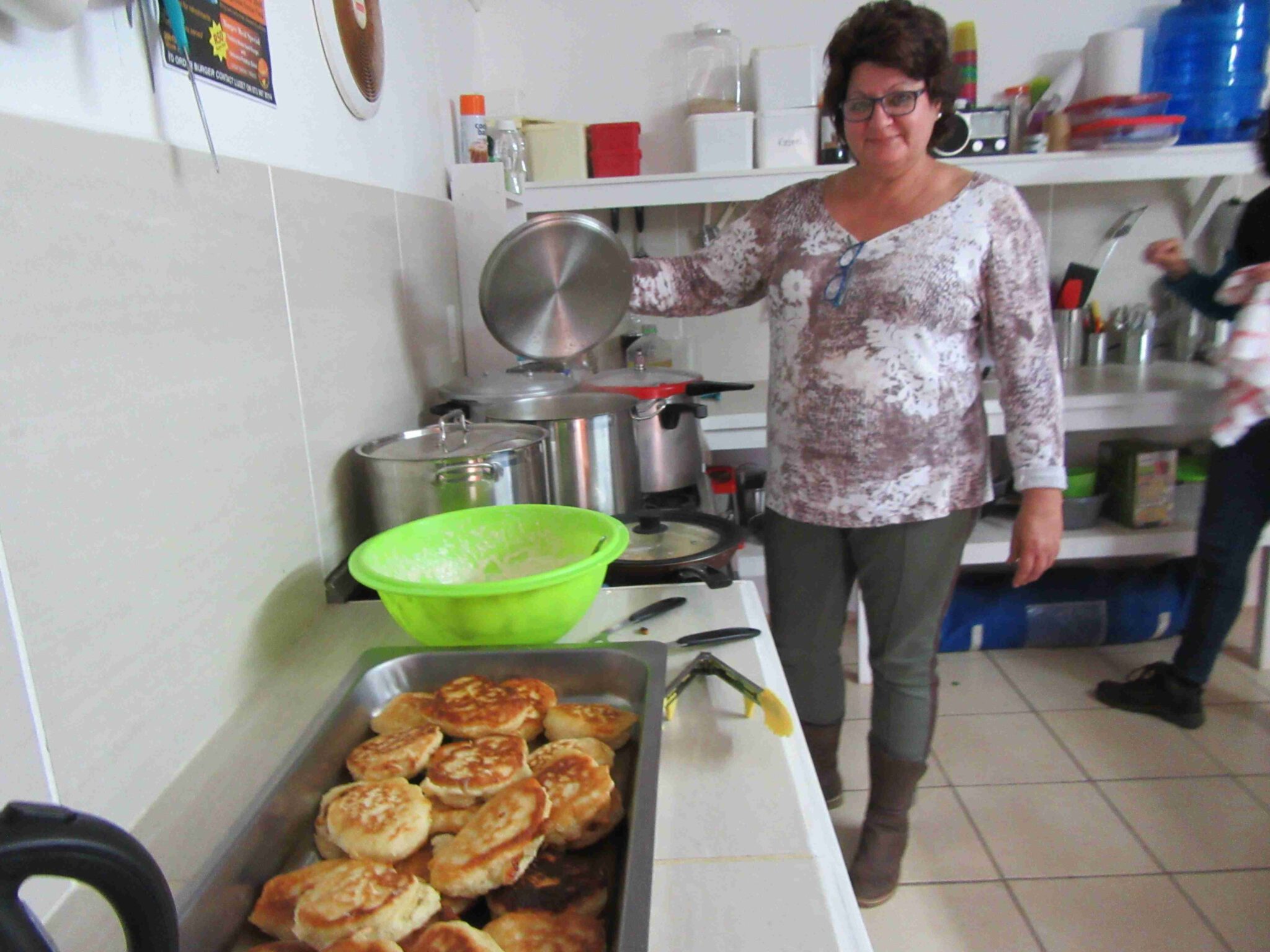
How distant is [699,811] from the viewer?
61 cm

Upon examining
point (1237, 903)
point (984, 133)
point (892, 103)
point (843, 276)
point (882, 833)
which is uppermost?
point (984, 133)

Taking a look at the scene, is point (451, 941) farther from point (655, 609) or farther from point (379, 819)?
point (655, 609)

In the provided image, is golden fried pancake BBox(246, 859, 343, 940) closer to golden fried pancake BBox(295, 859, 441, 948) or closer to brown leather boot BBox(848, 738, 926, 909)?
golden fried pancake BBox(295, 859, 441, 948)

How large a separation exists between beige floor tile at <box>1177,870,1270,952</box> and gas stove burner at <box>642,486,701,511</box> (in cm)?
105

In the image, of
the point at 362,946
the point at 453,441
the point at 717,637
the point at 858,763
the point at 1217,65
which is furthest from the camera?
the point at 1217,65

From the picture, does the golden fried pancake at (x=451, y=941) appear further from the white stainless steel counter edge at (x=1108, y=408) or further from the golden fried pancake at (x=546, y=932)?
the white stainless steel counter edge at (x=1108, y=408)

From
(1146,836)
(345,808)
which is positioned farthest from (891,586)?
(345,808)

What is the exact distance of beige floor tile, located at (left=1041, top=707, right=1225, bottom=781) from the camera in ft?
5.96

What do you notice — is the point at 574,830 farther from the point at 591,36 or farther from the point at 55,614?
the point at 591,36

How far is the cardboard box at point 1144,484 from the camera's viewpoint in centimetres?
219

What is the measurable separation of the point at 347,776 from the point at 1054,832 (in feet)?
4.80

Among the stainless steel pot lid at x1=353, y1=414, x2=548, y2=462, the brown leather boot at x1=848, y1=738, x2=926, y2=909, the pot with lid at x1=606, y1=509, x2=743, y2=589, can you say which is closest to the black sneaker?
the brown leather boot at x1=848, y1=738, x2=926, y2=909

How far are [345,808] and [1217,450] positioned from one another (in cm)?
193

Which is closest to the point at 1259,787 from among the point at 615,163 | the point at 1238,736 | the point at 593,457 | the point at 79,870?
the point at 1238,736
